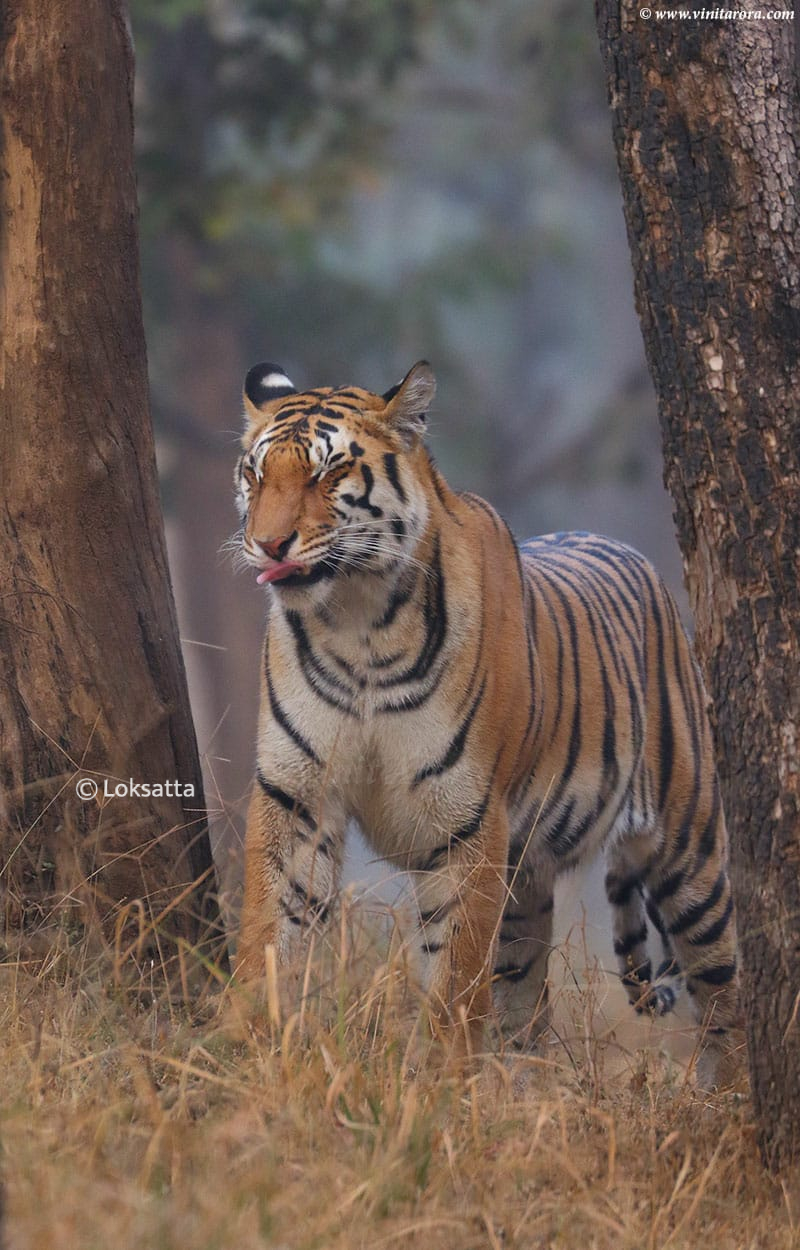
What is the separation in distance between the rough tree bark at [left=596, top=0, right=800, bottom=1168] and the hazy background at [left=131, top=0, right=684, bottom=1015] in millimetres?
2628

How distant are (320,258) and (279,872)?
10522mm

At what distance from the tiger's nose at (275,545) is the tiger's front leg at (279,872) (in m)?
0.61

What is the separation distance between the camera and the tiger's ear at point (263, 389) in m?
4.31

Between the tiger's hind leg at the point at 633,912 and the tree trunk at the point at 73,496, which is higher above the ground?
the tree trunk at the point at 73,496

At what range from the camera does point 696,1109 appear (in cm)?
362

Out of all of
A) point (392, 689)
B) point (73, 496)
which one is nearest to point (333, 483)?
point (392, 689)

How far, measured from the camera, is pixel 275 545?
3795 mm

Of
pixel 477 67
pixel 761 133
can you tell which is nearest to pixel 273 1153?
pixel 761 133

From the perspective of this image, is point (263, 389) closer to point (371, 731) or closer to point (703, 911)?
point (371, 731)

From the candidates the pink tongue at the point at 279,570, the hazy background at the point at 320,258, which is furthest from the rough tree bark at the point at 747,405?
the hazy background at the point at 320,258

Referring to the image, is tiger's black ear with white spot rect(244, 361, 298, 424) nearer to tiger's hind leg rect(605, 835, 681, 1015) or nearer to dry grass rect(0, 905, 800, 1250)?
dry grass rect(0, 905, 800, 1250)

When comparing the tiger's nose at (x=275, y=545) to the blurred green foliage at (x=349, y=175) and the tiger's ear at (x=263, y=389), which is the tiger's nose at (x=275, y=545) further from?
the blurred green foliage at (x=349, y=175)

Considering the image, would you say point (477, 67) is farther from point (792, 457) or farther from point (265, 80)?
point (792, 457)

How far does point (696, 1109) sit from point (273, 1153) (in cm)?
130
